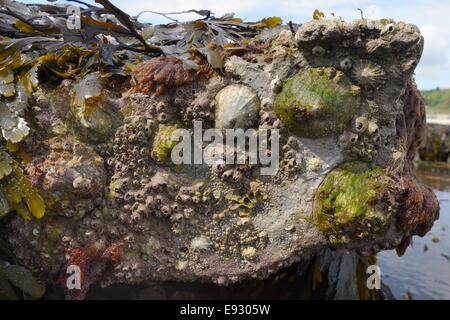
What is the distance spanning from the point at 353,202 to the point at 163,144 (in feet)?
3.41

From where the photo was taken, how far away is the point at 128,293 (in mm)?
2744

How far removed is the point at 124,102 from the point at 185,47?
1.88 ft

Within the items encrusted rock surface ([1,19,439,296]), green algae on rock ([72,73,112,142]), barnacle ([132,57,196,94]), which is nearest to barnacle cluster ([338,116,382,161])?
encrusted rock surface ([1,19,439,296])

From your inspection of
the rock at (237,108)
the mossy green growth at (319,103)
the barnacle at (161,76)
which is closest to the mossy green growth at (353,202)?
the mossy green growth at (319,103)

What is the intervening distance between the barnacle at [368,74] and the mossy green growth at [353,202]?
1.39ft

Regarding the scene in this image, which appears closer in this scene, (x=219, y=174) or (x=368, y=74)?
(x=368, y=74)

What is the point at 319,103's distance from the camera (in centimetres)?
230

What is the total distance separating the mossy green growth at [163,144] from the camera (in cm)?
243

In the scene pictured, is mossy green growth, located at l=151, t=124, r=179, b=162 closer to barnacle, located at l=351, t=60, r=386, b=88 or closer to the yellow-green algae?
the yellow-green algae

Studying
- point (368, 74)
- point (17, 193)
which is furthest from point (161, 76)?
point (368, 74)

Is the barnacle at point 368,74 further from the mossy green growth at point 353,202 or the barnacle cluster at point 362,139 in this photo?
the mossy green growth at point 353,202

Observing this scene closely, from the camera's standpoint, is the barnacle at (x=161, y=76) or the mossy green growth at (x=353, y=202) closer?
the mossy green growth at (x=353, y=202)

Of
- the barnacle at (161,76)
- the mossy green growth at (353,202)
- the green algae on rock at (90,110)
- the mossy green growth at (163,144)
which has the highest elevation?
the barnacle at (161,76)

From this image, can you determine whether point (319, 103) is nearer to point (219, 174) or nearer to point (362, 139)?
point (362, 139)
